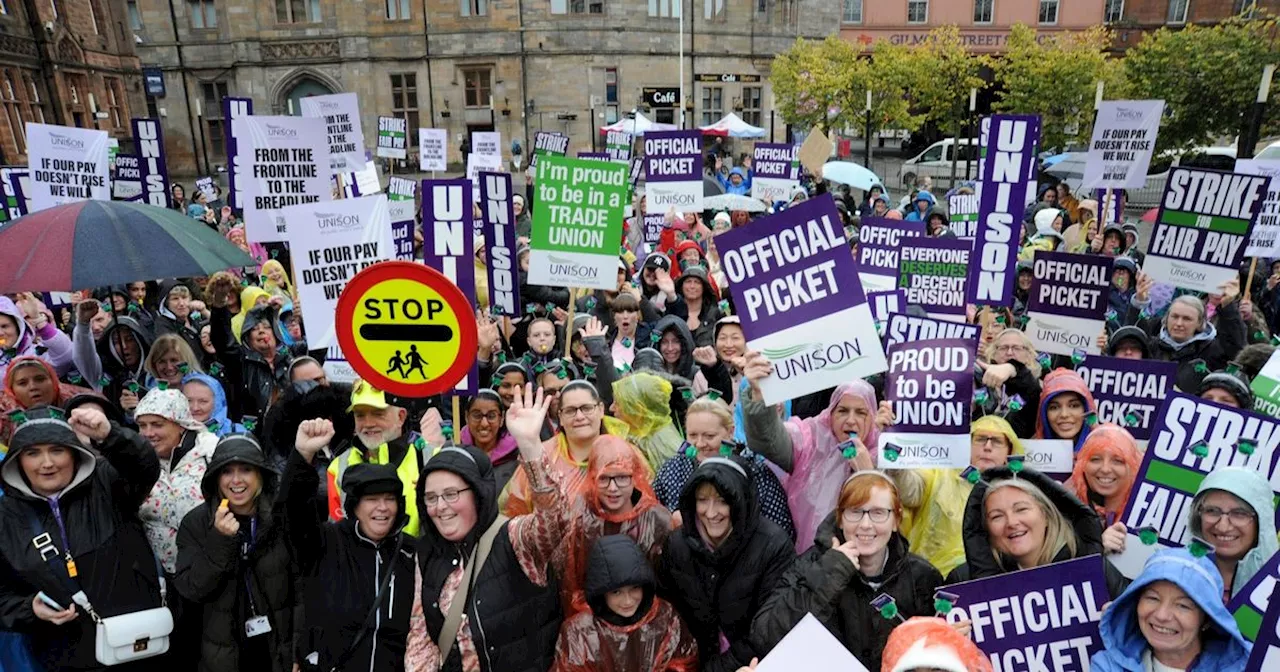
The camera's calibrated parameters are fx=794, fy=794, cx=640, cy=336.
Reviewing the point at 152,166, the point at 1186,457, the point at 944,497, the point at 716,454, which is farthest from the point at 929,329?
the point at 152,166

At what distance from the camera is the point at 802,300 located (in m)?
3.88

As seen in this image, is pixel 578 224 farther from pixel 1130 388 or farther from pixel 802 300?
pixel 1130 388

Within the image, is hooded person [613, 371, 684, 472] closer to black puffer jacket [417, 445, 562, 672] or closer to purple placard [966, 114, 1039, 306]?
black puffer jacket [417, 445, 562, 672]

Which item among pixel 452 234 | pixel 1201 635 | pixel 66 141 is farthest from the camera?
pixel 66 141

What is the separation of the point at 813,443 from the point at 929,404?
2.01 feet

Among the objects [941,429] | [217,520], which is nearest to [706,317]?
[941,429]

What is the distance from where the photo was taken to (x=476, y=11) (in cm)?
3316

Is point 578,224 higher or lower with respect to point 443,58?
lower

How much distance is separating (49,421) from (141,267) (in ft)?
4.21

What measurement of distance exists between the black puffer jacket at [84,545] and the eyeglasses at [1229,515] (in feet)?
14.7

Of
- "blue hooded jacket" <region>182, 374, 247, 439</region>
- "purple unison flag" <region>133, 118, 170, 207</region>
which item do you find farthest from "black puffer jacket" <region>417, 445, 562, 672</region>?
"purple unison flag" <region>133, 118, 170, 207</region>

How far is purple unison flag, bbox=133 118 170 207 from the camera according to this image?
393 inches

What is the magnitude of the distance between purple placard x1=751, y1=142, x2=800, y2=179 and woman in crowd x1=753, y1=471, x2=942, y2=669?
10206mm

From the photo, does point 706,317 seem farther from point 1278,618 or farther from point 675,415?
point 1278,618
